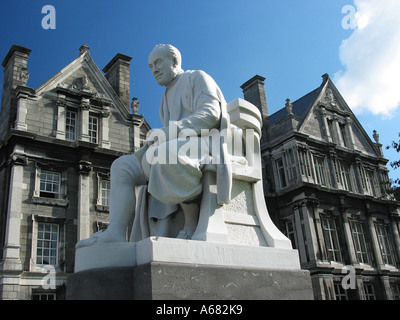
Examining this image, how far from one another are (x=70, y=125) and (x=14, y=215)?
15.9 feet

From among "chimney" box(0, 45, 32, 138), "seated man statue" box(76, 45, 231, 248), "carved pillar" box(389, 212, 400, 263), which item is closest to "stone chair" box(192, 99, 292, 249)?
"seated man statue" box(76, 45, 231, 248)

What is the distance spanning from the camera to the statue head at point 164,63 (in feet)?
13.6

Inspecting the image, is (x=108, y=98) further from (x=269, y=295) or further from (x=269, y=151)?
(x=269, y=295)

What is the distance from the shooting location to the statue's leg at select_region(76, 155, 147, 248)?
3494mm

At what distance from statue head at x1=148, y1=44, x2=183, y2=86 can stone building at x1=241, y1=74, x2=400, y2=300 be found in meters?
19.3

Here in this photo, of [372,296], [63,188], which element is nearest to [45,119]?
[63,188]

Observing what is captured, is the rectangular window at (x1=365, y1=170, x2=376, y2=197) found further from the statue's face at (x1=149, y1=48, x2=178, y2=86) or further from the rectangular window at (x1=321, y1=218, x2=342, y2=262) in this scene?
the statue's face at (x1=149, y1=48, x2=178, y2=86)

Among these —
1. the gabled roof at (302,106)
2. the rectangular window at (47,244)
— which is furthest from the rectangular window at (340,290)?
the rectangular window at (47,244)

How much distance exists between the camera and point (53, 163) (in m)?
17.2

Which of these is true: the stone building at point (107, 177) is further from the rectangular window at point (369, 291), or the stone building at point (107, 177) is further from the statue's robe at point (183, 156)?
the statue's robe at point (183, 156)

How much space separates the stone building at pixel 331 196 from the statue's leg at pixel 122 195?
19.4m

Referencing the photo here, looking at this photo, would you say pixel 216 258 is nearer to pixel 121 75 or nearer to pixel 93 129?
pixel 93 129

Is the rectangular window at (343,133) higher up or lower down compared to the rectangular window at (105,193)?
higher up

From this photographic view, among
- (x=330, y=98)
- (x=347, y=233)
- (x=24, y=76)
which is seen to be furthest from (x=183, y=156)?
(x=330, y=98)
